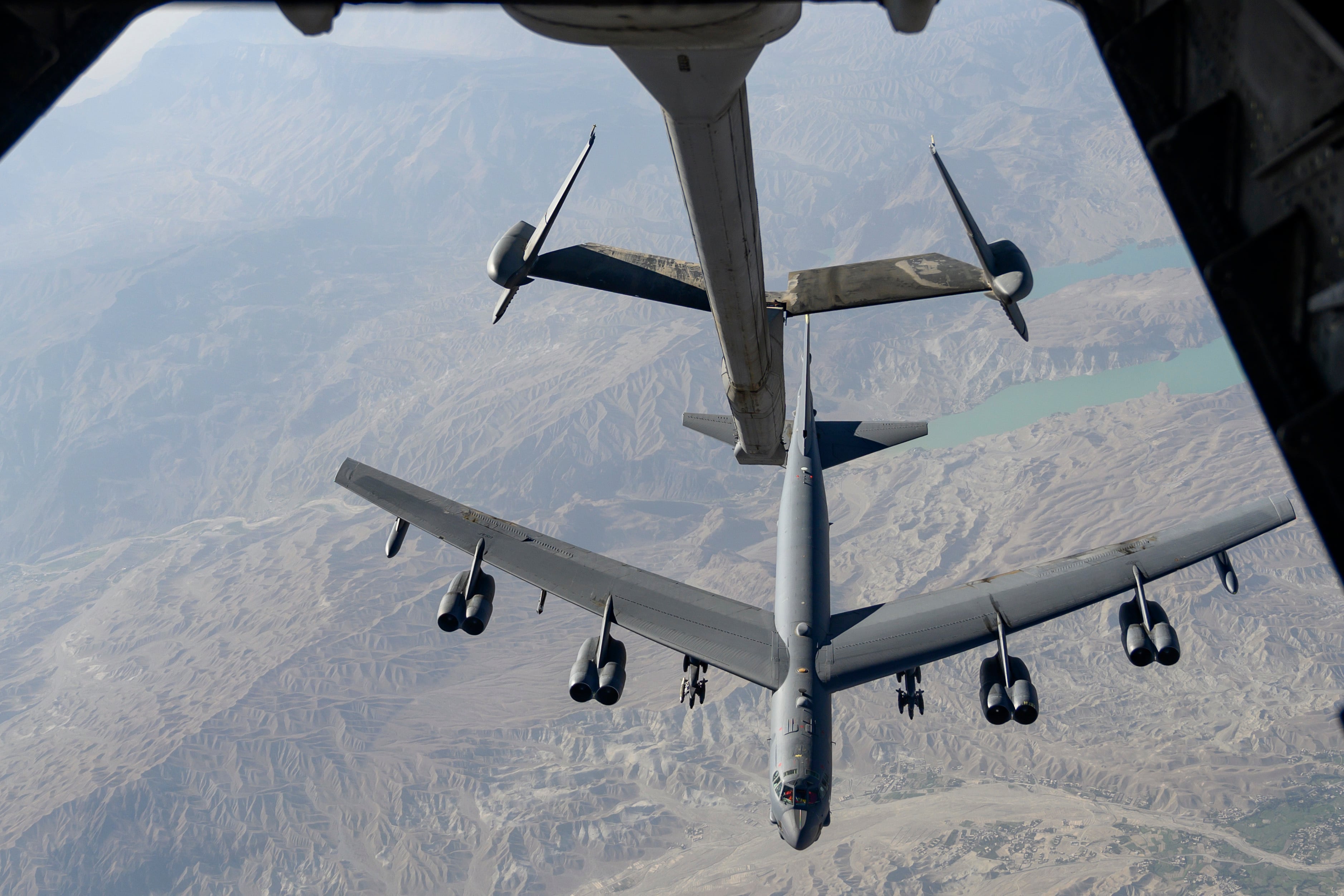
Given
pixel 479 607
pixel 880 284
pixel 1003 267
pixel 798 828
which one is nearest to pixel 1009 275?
pixel 1003 267

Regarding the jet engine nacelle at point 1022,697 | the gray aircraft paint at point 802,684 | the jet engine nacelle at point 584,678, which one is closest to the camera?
the jet engine nacelle at point 1022,697

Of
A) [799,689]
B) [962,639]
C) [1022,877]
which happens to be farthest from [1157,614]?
[1022,877]

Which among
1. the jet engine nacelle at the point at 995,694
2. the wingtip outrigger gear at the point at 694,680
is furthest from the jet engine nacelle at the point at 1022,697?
the wingtip outrigger gear at the point at 694,680

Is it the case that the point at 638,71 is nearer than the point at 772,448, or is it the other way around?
the point at 638,71

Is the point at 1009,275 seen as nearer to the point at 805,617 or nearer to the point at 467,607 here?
the point at 805,617

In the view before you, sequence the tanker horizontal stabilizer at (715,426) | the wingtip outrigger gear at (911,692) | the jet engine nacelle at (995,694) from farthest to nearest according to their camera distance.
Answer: the tanker horizontal stabilizer at (715,426), the wingtip outrigger gear at (911,692), the jet engine nacelle at (995,694)

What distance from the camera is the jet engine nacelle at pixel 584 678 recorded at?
29.6 meters

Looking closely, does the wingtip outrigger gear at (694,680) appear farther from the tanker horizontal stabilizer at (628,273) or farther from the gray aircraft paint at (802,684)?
the tanker horizontal stabilizer at (628,273)

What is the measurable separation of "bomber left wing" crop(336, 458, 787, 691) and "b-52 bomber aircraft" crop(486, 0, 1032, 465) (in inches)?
281

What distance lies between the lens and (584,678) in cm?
2959

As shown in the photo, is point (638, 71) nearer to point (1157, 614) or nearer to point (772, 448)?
point (772, 448)

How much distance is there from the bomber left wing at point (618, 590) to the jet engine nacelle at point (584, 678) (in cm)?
190

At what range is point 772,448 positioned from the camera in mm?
27141

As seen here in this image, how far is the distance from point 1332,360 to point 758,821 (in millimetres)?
209459
